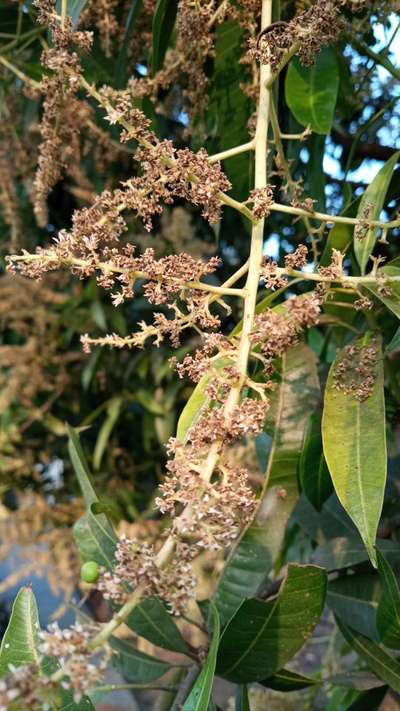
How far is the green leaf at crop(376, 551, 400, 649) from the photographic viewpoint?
0.57 metres

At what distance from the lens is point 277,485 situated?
698 millimetres

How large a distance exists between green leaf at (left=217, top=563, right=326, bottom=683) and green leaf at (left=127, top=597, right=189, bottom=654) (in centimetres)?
5

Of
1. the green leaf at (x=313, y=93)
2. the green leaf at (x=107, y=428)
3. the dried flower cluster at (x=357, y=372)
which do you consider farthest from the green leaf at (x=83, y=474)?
the green leaf at (x=107, y=428)

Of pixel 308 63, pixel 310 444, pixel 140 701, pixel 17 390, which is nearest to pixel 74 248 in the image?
pixel 308 63

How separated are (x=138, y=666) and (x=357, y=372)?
374 millimetres

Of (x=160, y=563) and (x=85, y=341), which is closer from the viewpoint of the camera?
(x=160, y=563)

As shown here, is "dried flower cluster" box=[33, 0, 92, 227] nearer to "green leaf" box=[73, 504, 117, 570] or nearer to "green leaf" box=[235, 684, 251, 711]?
"green leaf" box=[73, 504, 117, 570]

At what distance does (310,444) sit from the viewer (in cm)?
67

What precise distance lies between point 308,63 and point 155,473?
5.16 ft

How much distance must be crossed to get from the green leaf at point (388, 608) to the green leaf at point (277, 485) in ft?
0.37

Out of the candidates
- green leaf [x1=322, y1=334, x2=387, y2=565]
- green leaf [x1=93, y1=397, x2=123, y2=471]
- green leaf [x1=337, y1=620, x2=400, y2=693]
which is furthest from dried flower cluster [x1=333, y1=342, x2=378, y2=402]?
green leaf [x1=93, y1=397, x2=123, y2=471]

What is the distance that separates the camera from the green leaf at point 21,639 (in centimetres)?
46

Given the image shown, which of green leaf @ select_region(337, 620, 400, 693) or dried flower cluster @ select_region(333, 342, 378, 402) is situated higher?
dried flower cluster @ select_region(333, 342, 378, 402)

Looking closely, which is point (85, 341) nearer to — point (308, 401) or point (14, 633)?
point (14, 633)
